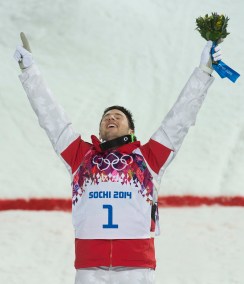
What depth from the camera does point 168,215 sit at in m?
4.07

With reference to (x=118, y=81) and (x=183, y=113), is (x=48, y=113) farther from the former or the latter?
(x=118, y=81)

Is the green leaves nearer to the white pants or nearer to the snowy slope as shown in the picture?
the white pants

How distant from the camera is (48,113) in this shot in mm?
2729

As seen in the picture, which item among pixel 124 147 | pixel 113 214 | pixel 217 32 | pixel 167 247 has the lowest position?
pixel 167 247

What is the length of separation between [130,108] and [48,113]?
279cm

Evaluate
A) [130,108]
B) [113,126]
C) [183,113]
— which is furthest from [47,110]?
[130,108]

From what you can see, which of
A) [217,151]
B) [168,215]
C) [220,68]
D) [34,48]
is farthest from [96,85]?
[220,68]

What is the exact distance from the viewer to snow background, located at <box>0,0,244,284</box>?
370 cm

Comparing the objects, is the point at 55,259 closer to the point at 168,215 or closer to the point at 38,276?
the point at 38,276

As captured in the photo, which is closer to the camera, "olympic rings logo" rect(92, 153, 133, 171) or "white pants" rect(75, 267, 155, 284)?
"white pants" rect(75, 267, 155, 284)

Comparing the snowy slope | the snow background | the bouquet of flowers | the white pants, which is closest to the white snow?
the snow background

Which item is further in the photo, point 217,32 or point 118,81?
point 118,81

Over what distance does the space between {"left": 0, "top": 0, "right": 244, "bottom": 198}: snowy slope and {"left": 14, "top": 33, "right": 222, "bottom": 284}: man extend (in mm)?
1575

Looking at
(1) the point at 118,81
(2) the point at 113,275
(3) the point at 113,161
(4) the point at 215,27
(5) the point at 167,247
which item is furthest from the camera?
(1) the point at 118,81
